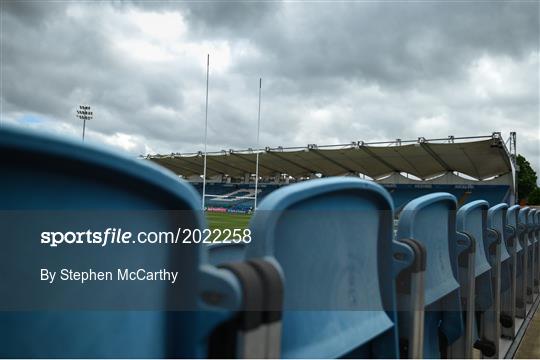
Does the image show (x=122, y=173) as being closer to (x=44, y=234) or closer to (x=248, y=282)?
(x=44, y=234)

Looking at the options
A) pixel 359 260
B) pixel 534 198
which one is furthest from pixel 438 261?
pixel 534 198

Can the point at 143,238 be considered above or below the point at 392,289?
above

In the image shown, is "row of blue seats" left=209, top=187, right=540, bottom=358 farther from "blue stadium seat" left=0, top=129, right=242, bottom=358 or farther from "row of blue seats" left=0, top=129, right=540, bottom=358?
"blue stadium seat" left=0, top=129, right=242, bottom=358

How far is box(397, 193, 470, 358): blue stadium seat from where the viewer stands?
1.56m

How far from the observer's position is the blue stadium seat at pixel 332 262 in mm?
876

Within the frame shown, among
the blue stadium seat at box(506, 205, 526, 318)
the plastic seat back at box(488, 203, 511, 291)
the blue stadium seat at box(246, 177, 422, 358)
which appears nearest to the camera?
the blue stadium seat at box(246, 177, 422, 358)

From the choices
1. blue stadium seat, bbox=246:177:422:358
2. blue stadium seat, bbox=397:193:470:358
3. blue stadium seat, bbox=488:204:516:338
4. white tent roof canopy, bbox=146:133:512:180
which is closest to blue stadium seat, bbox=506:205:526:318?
blue stadium seat, bbox=488:204:516:338

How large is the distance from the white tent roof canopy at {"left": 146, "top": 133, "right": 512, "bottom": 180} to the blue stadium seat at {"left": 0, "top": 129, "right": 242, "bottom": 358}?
2110cm

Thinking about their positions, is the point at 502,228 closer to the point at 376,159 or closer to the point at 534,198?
the point at 376,159

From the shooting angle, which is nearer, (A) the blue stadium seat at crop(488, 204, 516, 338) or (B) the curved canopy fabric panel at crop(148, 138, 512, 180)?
(A) the blue stadium seat at crop(488, 204, 516, 338)

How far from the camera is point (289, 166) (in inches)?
1224

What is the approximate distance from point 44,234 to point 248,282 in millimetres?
321

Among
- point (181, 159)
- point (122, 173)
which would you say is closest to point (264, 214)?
point (122, 173)

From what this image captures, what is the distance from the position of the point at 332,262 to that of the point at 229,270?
1.27 feet
